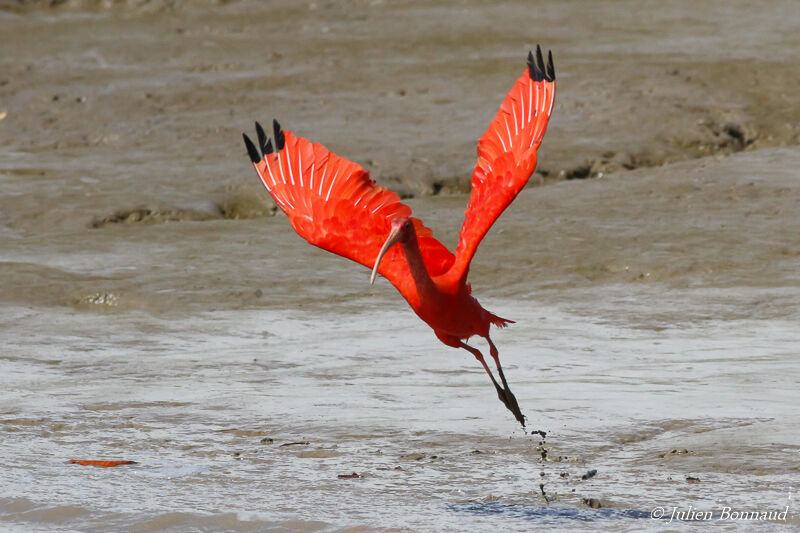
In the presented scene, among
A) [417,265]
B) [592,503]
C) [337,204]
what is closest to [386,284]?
[337,204]

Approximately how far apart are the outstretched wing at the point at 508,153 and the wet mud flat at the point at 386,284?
0.94m

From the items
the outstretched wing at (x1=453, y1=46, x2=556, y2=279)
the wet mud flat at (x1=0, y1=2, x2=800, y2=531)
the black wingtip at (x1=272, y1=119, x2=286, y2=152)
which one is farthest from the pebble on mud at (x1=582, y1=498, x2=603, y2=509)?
the black wingtip at (x1=272, y1=119, x2=286, y2=152)

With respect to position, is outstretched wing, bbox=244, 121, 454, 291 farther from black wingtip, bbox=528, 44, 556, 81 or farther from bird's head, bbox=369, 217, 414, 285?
black wingtip, bbox=528, 44, 556, 81

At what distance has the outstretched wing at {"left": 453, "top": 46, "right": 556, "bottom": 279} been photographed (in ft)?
17.1

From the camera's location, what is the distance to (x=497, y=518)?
4.89 m

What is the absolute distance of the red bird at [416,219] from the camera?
17.1ft

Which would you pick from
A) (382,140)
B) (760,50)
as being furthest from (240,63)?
(760,50)

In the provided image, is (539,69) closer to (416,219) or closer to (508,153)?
(508,153)

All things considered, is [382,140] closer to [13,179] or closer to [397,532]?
[13,179]

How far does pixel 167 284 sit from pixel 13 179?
3296 mm

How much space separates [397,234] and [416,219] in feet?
1.31

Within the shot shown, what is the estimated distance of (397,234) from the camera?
16.9 ft
